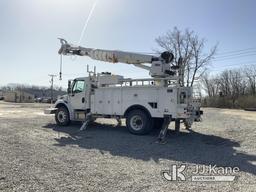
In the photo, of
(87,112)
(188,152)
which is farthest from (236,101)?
(188,152)

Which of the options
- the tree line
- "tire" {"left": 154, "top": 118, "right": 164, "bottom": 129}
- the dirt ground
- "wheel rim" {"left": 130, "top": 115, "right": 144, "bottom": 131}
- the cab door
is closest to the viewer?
the dirt ground

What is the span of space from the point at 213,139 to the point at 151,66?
13.5 feet

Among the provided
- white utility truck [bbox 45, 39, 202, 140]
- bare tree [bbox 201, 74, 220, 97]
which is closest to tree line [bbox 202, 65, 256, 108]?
bare tree [bbox 201, 74, 220, 97]

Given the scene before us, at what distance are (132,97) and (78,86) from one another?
3678mm

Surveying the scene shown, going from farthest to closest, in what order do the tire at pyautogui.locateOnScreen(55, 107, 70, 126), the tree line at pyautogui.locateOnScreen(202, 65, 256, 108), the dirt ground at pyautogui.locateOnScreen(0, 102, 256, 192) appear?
the tree line at pyautogui.locateOnScreen(202, 65, 256, 108), the tire at pyautogui.locateOnScreen(55, 107, 70, 126), the dirt ground at pyautogui.locateOnScreen(0, 102, 256, 192)

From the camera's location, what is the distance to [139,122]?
46.1 feet

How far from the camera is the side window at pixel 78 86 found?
16.5 m

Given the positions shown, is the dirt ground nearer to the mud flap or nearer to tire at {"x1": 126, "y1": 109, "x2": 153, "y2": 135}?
the mud flap

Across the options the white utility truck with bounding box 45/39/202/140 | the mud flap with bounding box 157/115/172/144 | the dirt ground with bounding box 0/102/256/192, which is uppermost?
the white utility truck with bounding box 45/39/202/140

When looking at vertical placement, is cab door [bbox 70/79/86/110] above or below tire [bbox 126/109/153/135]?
above

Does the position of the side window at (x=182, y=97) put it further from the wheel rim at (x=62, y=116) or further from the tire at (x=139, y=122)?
the wheel rim at (x=62, y=116)

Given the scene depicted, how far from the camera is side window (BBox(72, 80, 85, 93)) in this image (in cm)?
1655

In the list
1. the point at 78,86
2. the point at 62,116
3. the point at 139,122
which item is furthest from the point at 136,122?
the point at 62,116

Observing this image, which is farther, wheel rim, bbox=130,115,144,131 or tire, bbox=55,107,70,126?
tire, bbox=55,107,70,126
